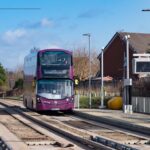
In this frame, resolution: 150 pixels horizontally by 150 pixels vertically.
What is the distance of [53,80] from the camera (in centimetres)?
3797

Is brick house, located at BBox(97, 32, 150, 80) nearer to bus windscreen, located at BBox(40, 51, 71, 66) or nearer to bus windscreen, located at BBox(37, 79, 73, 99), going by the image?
bus windscreen, located at BBox(37, 79, 73, 99)

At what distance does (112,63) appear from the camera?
3211 inches

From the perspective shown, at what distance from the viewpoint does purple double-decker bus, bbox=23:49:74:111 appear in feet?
123

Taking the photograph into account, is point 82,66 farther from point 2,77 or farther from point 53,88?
point 53,88

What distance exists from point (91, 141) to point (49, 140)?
5.95ft

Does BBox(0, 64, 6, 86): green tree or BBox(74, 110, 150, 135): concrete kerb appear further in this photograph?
BBox(0, 64, 6, 86): green tree

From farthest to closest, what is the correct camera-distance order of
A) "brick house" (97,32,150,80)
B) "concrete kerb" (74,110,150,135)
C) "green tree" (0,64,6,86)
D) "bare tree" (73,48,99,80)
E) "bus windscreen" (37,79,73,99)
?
"green tree" (0,64,6,86) → "bare tree" (73,48,99,80) → "brick house" (97,32,150,80) → "bus windscreen" (37,79,73,99) → "concrete kerb" (74,110,150,135)

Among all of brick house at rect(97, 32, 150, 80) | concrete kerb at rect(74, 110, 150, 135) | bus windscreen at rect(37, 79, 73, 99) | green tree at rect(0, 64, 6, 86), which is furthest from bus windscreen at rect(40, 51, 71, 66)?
green tree at rect(0, 64, 6, 86)

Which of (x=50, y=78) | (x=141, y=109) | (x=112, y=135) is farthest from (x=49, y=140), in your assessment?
(x=141, y=109)

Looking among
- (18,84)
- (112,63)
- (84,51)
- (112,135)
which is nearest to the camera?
(112,135)

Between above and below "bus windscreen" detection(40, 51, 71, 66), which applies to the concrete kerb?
below

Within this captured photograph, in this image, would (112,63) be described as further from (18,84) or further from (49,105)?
(49,105)

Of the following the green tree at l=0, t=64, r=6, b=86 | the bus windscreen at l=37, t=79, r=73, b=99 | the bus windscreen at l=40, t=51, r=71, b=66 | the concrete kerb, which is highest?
the green tree at l=0, t=64, r=6, b=86

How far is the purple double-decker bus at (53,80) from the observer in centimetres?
3753
